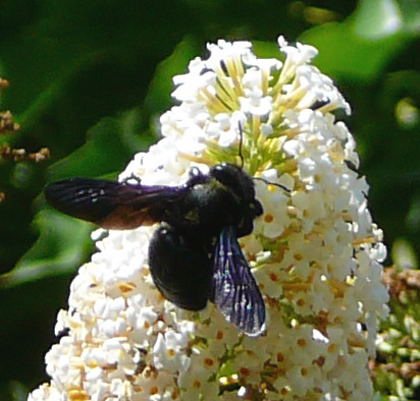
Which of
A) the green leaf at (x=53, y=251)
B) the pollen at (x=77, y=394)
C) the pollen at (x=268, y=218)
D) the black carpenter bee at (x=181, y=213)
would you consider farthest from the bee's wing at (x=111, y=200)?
the green leaf at (x=53, y=251)

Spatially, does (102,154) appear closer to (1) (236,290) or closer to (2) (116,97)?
(2) (116,97)

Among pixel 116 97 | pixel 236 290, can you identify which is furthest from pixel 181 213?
pixel 116 97

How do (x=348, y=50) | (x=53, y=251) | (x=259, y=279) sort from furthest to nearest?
(x=348, y=50) < (x=53, y=251) < (x=259, y=279)

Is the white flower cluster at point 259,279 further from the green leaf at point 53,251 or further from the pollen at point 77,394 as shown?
the green leaf at point 53,251

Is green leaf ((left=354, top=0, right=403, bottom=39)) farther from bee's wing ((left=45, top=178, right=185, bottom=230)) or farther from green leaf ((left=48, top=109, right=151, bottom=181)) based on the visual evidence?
bee's wing ((left=45, top=178, right=185, bottom=230))

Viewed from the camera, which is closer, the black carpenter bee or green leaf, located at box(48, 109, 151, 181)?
the black carpenter bee

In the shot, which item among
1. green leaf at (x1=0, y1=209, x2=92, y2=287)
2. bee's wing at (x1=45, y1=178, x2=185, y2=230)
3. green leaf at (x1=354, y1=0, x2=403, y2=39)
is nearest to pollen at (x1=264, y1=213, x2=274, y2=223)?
bee's wing at (x1=45, y1=178, x2=185, y2=230)
